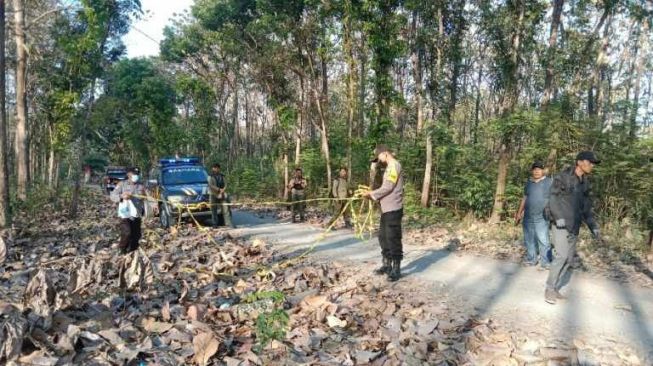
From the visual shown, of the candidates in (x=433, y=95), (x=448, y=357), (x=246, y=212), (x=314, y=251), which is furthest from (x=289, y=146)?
(x=448, y=357)

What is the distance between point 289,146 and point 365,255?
1376cm

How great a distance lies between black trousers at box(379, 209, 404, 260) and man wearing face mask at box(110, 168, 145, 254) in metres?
4.78

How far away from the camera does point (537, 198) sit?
27.6ft

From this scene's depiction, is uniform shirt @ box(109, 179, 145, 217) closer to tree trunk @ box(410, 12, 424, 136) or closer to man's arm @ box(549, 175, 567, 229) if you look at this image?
man's arm @ box(549, 175, 567, 229)

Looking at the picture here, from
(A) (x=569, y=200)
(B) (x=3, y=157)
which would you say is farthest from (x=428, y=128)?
(B) (x=3, y=157)

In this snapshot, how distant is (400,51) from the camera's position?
1388cm

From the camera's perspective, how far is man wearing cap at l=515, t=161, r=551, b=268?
820cm

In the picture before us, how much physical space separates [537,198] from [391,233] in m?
2.98

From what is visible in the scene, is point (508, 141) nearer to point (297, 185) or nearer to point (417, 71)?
point (417, 71)

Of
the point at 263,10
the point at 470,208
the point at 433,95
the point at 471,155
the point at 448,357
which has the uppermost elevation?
the point at 263,10

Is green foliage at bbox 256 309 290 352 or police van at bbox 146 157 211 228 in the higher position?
police van at bbox 146 157 211 228

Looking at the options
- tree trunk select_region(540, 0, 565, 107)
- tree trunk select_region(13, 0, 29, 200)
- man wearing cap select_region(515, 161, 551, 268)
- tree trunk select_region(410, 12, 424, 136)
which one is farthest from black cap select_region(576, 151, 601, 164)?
tree trunk select_region(13, 0, 29, 200)

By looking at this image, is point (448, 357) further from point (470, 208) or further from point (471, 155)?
point (471, 155)

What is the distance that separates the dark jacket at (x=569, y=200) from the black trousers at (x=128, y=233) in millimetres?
7030
